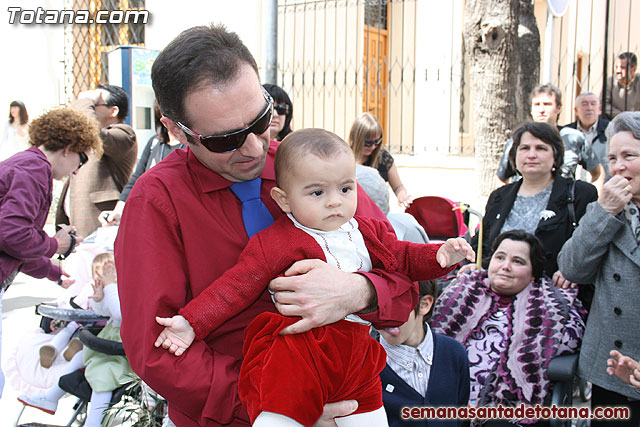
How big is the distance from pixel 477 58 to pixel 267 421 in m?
5.97

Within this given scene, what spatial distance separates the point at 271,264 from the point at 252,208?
0.20 meters

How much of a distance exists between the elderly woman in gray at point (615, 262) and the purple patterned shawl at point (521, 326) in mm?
154

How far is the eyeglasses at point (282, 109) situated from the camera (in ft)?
15.0

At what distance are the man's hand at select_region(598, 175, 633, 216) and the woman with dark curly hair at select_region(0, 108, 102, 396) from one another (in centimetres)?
299

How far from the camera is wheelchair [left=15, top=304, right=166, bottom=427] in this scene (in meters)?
2.81

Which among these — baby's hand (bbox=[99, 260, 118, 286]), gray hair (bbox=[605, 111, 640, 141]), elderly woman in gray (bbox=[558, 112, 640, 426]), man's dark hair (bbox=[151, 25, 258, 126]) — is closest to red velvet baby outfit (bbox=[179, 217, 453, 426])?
man's dark hair (bbox=[151, 25, 258, 126])

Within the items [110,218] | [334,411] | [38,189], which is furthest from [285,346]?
[110,218]

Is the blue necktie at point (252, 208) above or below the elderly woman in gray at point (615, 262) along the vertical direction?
above

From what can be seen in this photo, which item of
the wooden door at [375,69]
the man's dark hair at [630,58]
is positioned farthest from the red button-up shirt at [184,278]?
the wooden door at [375,69]

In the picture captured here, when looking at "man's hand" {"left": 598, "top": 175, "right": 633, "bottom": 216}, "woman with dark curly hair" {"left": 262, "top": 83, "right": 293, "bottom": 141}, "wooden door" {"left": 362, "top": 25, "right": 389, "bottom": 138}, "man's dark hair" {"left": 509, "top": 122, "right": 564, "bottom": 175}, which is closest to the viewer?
"man's hand" {"left": 598, "top": 175, "right": 633, "bottom": 216}

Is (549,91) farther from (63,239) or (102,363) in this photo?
(102,363)

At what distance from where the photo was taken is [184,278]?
5.55ft

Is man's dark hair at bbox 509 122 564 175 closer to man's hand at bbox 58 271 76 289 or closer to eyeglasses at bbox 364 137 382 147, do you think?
eyeglasses at bbox 364 137 382 147

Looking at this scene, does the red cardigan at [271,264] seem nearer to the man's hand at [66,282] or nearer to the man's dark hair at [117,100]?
the man's hand at [66,282]
